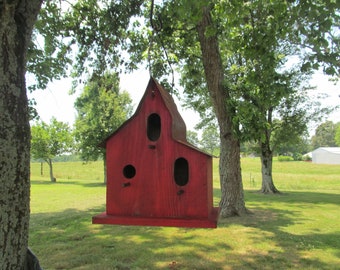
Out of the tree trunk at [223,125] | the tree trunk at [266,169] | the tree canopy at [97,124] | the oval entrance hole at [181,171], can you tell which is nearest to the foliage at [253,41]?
the tree trunk at [223,125]

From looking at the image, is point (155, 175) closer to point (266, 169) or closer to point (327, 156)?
point (266, 169)

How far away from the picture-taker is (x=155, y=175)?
3.02 meters

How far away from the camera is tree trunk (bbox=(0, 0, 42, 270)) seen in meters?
2.79

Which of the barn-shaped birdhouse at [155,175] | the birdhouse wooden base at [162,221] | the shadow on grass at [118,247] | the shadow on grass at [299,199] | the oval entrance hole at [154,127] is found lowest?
the shadow on grass at [299,199]

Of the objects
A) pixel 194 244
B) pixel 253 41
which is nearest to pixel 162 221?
pixel 253 41

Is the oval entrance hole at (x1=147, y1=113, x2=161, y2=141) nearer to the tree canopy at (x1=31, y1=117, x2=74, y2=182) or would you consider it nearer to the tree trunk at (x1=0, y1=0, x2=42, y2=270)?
the tree trunk at (x1=0, y1=0, x2=42, y2=270)

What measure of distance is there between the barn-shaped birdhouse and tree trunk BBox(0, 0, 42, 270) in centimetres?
69

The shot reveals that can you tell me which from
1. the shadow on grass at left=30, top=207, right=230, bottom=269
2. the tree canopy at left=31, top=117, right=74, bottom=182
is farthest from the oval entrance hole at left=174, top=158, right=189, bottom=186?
the tree canopy at left=31, top=117, right=74, bottom=182

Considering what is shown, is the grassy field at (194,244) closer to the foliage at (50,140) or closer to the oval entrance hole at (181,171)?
the oval entrance hole at (181,171)

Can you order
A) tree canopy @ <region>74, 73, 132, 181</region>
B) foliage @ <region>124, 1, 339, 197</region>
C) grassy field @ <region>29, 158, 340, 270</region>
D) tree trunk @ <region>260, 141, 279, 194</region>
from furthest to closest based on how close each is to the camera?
tree canopy @ <region>74, 73, 132, 181</region> < tree trunk @ <region>260, 141, 279, 194</region> < grassy field @ <region>29, 158, 340, 270</region> < foliage @ <region>124, 1, 339, 197</region>

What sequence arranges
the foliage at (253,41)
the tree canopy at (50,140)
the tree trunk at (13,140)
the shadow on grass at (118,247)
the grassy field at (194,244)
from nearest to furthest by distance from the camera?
the tree trunk at (13,140) → the foliage at (253,41) → the shadow on grass at (118,247) → the grassy field at (194,244) → the tree canopy at (50,140)

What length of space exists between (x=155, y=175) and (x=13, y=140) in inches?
50.8

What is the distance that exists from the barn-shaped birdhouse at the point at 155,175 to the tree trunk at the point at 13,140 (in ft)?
2.26

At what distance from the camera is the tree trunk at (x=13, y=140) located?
9.14 ft
